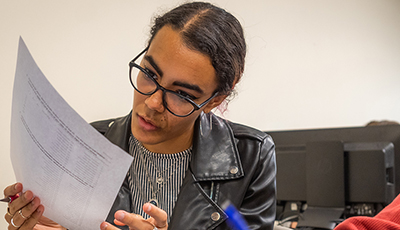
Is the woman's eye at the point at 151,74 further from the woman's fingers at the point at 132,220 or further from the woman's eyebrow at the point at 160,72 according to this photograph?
the woman's fingers at the point at 132,220

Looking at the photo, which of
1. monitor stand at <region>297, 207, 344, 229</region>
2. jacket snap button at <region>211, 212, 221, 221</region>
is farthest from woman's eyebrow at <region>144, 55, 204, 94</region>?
monitor stand at <region>297, 207, 344, 229</region>

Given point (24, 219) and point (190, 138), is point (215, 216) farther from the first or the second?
point (24, 219)

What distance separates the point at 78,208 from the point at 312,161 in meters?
1.38

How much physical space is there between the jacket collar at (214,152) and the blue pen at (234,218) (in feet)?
0.27

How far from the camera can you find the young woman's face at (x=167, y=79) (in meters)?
0.95

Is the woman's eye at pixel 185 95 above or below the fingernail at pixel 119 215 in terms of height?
above

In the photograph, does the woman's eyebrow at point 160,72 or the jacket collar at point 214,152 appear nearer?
the woman's eyebrow at point 160,72

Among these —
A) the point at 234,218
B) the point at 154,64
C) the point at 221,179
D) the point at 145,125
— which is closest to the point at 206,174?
the point at 221,179

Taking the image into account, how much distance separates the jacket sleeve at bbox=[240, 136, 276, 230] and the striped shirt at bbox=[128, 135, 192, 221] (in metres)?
0.21

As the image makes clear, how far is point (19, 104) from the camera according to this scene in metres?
0.68

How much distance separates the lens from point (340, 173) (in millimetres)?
1777

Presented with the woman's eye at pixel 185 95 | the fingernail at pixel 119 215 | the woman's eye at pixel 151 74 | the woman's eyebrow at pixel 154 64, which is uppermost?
the woman's eyebrow at pixel 154 64

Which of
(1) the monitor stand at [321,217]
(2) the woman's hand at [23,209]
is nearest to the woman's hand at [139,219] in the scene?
(2) the woman's hand at [23,209]

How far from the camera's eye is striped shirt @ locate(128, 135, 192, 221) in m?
1.16
